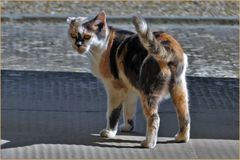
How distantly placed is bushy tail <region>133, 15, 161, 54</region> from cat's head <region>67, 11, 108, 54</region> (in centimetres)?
57

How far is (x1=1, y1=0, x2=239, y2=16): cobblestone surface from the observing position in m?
14.6

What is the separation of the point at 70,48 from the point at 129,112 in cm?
467

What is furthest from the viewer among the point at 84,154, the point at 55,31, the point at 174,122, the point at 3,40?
the point at 55,31

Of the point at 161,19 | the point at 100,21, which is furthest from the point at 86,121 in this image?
the point at 161,19

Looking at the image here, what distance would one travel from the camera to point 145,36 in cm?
684

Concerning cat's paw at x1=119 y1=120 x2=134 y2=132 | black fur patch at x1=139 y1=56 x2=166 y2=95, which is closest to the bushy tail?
black fur patch at x1=139 y1=56 x2=166 y2=95

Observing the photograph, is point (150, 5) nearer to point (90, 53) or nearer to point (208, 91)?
point (208, 91)

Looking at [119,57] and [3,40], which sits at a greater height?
[119,57]

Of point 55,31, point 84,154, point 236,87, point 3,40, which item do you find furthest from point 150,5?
point 84,154

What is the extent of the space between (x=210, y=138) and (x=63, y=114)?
5.44ft

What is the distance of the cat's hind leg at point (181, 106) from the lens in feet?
23.4

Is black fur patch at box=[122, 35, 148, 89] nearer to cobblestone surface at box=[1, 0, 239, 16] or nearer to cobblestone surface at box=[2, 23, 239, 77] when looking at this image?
cobblestone surface at box=[2, 23, 239, 77]

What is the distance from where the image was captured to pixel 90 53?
7.38 m

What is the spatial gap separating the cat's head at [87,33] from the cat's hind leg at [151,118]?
0.70 m
